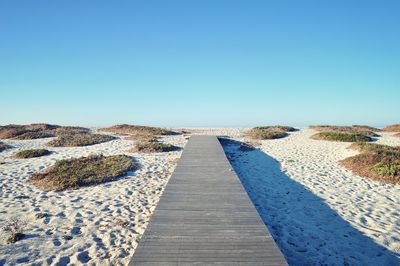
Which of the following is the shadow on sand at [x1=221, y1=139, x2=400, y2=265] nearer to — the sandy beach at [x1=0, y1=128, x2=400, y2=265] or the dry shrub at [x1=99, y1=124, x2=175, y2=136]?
the sandy beach at [x1=0, y1=128, x2=400, y2=265]

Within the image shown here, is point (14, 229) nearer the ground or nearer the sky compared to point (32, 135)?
nearer the ground

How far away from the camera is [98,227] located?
775 centimetres

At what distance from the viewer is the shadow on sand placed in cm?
656

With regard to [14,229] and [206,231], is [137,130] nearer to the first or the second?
[14,229]

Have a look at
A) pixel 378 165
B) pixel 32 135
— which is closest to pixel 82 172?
pixel 378 165

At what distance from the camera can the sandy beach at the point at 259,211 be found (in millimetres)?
6562

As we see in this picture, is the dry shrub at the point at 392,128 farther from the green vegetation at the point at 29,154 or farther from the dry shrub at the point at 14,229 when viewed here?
the dry shrub at the point at 14,229

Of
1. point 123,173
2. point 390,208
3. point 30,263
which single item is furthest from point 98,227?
point 390,208

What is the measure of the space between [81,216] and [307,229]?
6481mm

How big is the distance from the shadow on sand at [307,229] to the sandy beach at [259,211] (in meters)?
0.02

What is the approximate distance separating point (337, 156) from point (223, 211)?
14774 millimetres

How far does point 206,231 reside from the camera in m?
6.19

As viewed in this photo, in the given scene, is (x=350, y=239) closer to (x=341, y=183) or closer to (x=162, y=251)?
(x=162, y=251)

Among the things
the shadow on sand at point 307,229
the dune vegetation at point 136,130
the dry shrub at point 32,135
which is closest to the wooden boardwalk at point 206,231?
the shadow on sand at point 307,229
